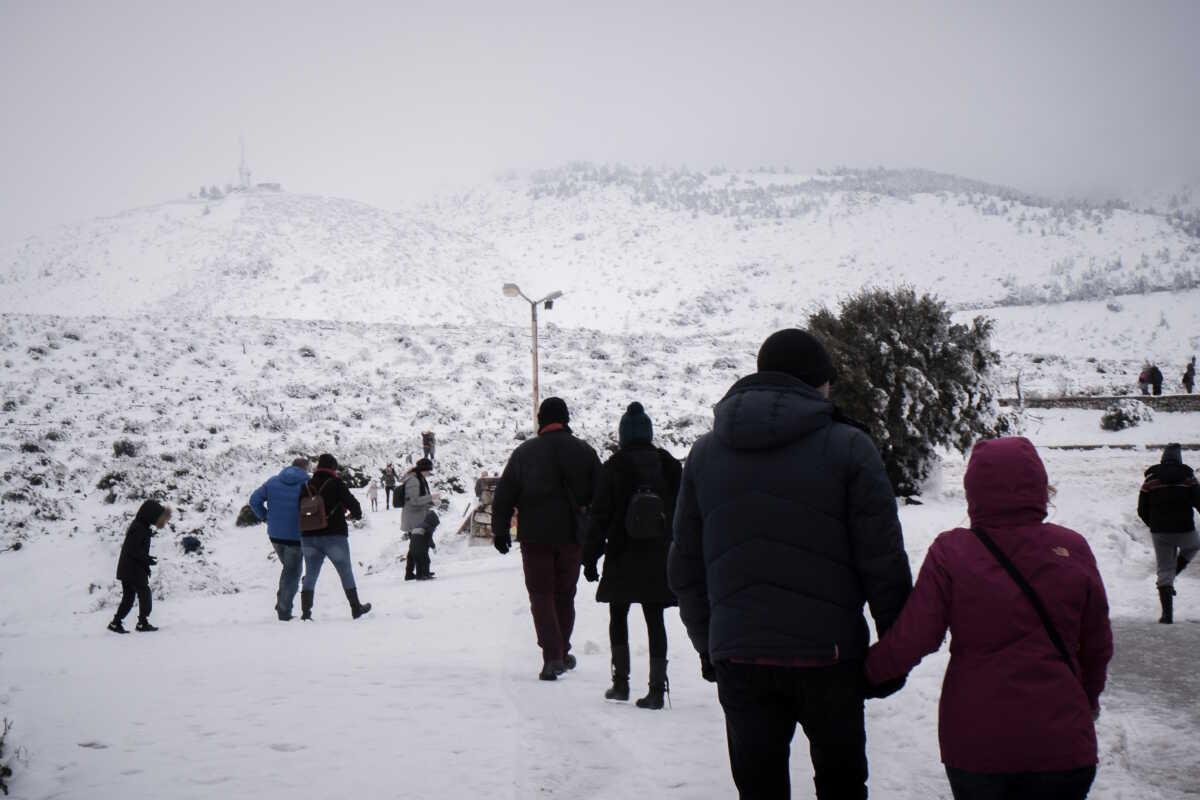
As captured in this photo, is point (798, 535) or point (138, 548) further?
point (138, 548)

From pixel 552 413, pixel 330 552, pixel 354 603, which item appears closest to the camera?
pixel 552 413

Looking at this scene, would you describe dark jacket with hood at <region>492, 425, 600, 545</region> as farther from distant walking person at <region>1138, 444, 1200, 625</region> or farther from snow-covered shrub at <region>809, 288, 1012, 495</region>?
snow-covered shrub at <region>809, 288, 1012, 495</region>

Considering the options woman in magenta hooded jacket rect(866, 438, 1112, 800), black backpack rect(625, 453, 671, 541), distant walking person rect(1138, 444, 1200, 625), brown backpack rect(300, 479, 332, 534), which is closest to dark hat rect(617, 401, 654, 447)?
black backpack rect(625, 453, 671, 541)

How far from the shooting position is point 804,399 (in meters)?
3.16

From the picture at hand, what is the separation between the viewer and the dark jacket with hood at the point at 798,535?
3.02m

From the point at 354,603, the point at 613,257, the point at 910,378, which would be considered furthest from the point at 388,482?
the point at 613,257

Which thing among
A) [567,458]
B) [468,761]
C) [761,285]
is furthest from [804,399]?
[761,285]

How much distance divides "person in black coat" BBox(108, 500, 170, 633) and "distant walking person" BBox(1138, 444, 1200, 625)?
11.2 metres

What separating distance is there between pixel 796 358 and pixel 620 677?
3877 mm

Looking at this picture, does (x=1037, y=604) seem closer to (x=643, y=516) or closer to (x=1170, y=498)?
(x=643, y=516)

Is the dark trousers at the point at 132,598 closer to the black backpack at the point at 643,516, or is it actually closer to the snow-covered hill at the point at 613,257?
the black backpack at the point at 643,516

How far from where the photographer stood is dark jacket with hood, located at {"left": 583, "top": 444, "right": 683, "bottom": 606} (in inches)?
243

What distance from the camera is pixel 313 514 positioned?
10734mm

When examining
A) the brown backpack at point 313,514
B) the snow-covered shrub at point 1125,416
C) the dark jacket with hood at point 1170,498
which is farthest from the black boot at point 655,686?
the snow-covered shrub at point 1125,416
